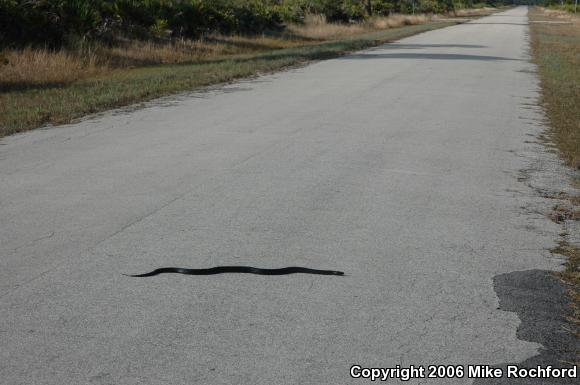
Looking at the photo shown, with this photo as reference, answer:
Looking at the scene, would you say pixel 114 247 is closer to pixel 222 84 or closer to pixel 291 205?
pixel 291 205

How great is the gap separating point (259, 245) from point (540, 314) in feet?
6.94

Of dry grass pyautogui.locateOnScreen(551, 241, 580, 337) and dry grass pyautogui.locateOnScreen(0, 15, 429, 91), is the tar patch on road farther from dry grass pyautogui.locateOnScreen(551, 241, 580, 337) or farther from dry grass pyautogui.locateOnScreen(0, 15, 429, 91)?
dry grass pyautogui.locateOnScreen(0, 15, 429, 91)

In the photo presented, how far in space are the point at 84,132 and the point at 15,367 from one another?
7.25 meters

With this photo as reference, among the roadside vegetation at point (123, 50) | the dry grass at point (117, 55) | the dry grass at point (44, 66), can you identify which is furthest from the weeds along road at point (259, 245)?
the dry grass at point (117, 55)

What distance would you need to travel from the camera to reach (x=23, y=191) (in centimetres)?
722

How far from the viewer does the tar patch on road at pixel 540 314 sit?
3809 millimetres

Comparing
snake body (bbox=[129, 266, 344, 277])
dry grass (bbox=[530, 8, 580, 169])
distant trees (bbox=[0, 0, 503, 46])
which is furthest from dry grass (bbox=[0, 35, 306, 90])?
snake body (bbox=[129, 266, 344, 277])

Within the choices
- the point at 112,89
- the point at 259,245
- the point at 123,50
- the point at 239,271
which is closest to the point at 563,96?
the point at 112,89

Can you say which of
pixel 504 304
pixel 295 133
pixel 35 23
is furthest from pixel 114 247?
pixel 35 23

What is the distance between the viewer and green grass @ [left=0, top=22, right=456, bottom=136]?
471 inches

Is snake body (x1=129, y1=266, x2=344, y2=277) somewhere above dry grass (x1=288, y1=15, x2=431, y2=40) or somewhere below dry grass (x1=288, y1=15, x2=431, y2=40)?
above

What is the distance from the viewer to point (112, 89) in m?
15.2

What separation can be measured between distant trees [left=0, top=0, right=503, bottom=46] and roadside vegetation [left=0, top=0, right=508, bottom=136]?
0.04 metres

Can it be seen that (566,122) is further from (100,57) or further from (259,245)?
(100,57)
